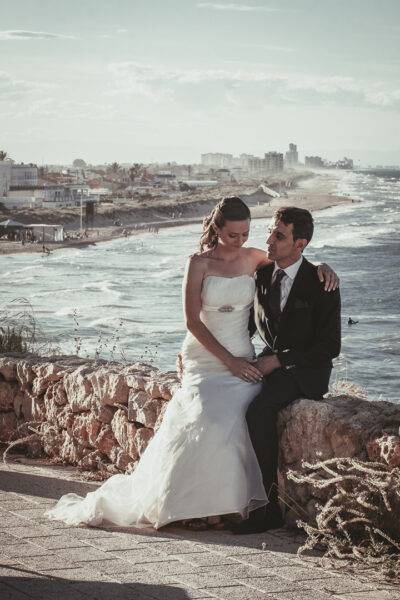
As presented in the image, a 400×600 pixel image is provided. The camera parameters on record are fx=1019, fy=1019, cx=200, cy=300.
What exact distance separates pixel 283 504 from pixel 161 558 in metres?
0.81

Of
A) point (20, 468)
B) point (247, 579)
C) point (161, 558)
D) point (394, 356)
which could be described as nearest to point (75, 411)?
point (20, 468)

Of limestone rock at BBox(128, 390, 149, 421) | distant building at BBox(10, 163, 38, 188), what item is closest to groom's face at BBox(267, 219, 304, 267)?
limestone rock at BBox(128, 390, 149, 421)

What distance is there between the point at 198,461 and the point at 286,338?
703mm

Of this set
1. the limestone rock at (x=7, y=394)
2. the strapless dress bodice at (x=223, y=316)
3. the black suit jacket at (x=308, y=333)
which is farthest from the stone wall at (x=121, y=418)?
the strapless dress bodice at (x=223, y=316)

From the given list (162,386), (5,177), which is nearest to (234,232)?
(162,386)

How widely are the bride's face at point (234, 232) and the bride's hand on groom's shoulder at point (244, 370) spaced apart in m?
0.57

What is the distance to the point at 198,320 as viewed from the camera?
4.87 meters

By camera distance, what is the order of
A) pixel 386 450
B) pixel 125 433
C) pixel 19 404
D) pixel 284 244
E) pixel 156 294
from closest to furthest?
pixel 386 450 → pixel 284 244 → pixel 125 433 → pixel 19 404 → pixel 156 294

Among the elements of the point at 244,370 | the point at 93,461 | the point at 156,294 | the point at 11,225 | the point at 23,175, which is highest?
the point at 23,175

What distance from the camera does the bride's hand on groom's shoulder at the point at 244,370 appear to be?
4.72 metres

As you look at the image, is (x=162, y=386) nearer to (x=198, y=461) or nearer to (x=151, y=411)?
(x=151, y=411)

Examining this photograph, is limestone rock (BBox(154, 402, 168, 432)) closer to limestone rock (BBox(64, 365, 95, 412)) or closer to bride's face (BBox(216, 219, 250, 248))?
limestone rock (BBox(64, 365, 95, 412))

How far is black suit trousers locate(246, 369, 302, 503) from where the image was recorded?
15.0 feet

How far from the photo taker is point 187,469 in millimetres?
4633
